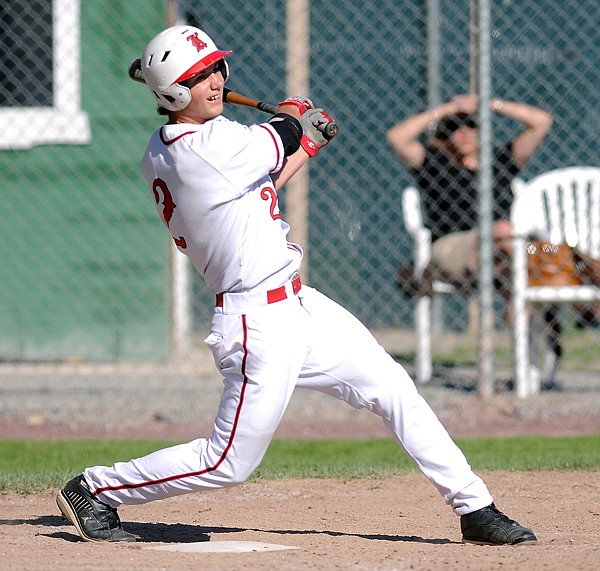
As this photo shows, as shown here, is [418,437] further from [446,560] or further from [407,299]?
[407,299]

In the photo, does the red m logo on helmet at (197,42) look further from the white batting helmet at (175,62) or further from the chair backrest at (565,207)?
the chair backrest at (565,207)

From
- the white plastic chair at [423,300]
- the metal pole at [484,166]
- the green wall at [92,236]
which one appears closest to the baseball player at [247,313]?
the metal pole at [484,166]

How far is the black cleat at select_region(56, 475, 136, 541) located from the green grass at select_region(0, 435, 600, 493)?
1294 mm

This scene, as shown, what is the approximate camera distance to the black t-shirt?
27.7 ft

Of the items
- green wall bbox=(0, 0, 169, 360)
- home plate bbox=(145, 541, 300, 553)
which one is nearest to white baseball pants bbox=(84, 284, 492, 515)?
home plate bbox=(145, 541, 300, 553)

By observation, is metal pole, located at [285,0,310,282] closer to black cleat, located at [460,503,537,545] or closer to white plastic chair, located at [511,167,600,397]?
white plastic chair, located at [511,167,600,397]

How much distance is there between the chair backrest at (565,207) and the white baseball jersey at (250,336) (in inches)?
181

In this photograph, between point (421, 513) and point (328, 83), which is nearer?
point (421, 513)

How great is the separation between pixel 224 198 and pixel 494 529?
55.4 inches

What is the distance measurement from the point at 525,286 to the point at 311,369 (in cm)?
418

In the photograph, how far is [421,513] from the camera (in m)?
4.86

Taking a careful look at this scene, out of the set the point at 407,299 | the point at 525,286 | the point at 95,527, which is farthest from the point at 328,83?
the point at 95,527

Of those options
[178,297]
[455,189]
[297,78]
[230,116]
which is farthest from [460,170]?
[178,297]

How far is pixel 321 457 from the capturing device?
6344 mm
